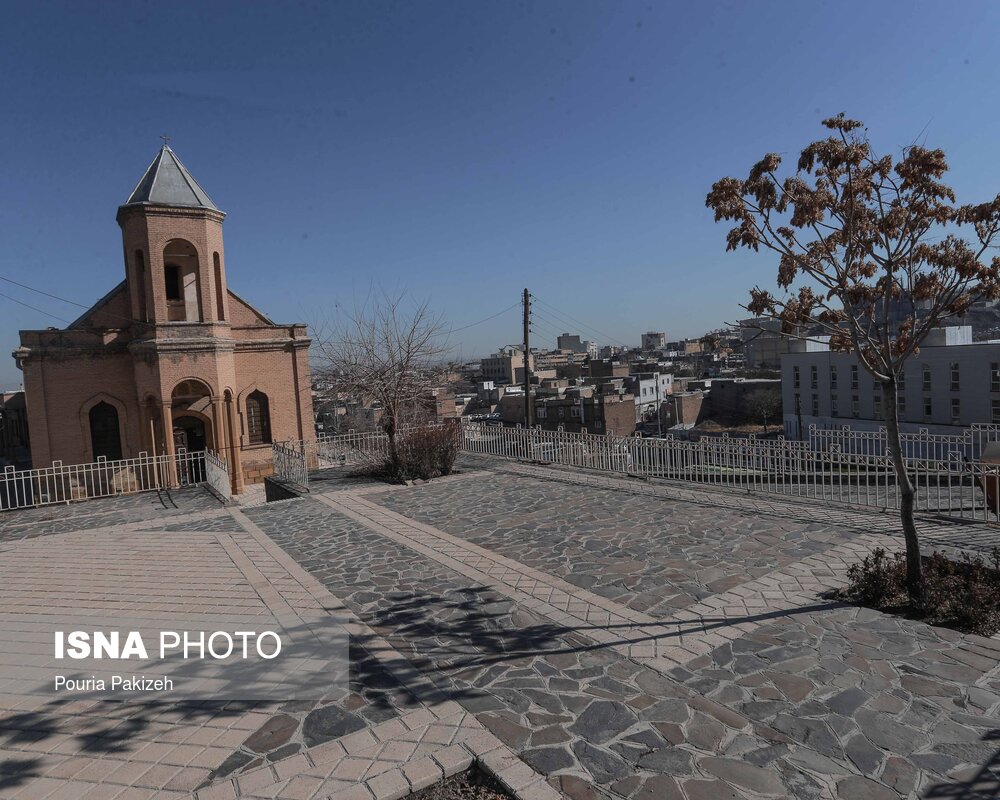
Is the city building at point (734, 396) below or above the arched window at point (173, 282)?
below

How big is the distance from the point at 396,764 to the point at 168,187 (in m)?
22.4

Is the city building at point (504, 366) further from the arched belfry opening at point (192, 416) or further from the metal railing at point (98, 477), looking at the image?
the metal railing at point (98, 477)

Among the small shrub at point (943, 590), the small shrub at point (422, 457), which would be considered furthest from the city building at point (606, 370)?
the small shrub at point (943, 590)

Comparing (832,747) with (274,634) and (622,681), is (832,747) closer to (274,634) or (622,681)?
(622,681)

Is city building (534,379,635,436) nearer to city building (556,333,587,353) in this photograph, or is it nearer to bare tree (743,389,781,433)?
bare tree (743,389,781,433)

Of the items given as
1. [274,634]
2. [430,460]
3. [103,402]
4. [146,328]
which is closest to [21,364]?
[103,402]

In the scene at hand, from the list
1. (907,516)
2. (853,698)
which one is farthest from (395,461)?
(853,698)

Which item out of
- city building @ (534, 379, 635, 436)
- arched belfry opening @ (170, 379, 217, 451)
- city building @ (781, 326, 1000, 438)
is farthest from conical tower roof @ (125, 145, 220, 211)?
city building @ (781, 326, 1000, 438)

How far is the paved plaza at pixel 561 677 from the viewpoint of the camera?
12.2ft

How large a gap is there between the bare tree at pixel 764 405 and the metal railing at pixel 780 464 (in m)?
50.9

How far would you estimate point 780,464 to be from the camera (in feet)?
36.3

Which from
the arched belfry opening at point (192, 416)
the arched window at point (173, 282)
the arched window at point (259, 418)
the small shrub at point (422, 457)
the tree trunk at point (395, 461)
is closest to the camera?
the tree trunk at point (395, 461)

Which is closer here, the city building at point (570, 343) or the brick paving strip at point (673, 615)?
the brick paving strip at point (673, 615)

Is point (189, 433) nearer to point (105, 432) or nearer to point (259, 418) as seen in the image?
point (259, 418)
